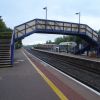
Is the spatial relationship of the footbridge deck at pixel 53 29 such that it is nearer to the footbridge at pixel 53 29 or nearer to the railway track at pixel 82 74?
the footbridge at pixel 53 29

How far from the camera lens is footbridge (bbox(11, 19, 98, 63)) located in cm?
4272

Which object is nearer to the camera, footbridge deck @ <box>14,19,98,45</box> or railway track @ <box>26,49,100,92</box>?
railway track @ <box>26,49,100,92</box>

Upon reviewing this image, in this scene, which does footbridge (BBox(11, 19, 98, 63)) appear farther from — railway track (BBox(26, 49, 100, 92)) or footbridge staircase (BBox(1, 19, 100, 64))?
railway track (BBox(26, 49, 100, 92))

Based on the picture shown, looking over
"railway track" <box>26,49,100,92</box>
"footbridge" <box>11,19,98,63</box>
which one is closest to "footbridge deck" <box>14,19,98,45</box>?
"footbridge" <box>11,19,98,63</box>

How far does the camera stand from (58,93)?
1172 cm

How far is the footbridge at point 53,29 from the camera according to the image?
42719 millimetres

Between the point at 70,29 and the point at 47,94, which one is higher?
the point at 70,29

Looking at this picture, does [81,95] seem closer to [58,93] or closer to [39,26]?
[58,93]

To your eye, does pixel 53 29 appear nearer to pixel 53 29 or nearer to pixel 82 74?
pixel 53 29

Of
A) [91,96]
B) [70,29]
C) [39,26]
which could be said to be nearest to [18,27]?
[39,26]

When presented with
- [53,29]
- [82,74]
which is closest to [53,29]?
[53,29]

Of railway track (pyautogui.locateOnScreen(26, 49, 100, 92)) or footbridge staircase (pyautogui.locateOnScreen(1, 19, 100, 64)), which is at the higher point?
footbridge staircase (pyautogui.locateOnScreen(1, 19, 100, 64))

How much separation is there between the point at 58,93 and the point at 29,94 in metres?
1.08

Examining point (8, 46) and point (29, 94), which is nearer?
point (29, 94)
